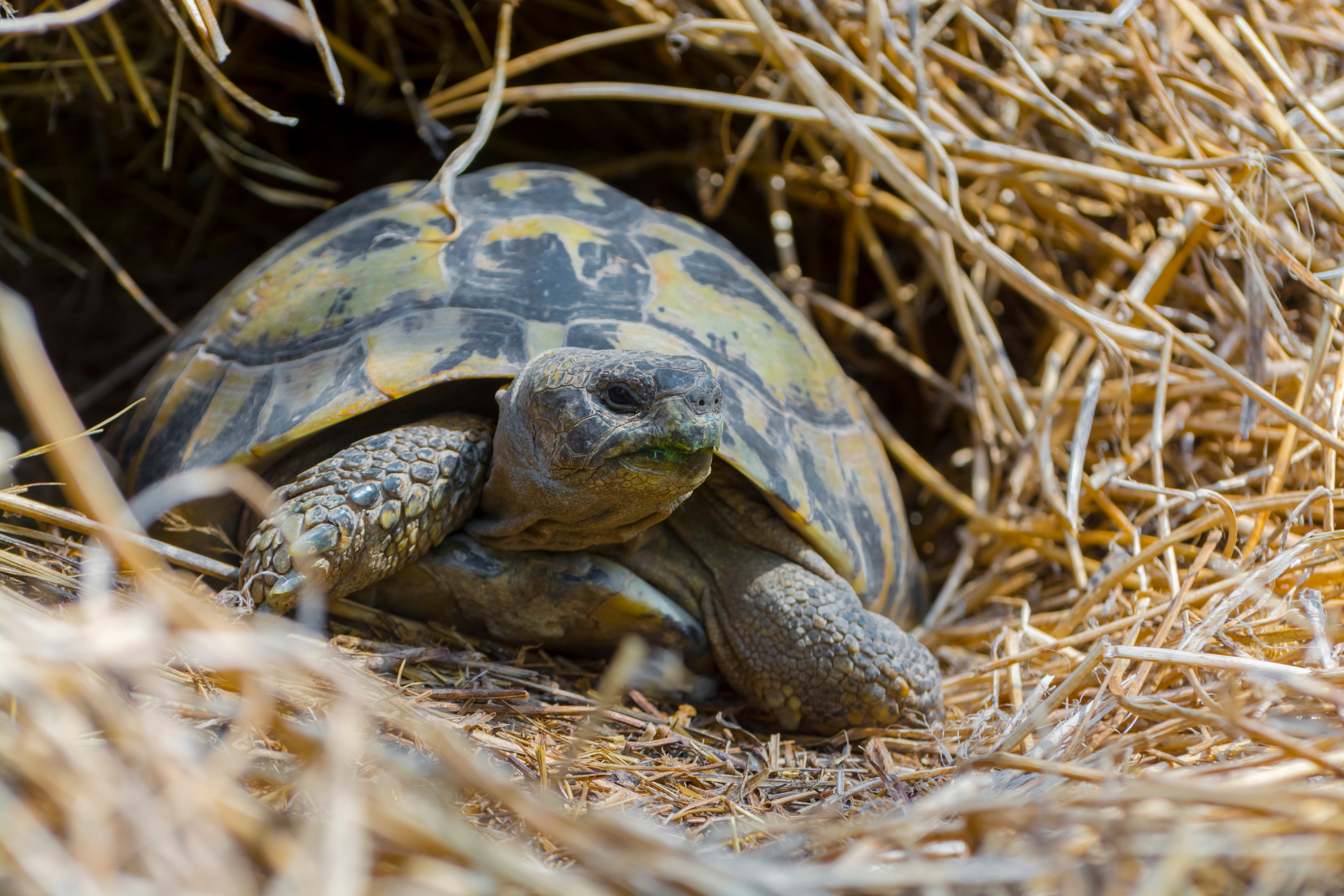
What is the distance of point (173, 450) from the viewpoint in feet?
7.64

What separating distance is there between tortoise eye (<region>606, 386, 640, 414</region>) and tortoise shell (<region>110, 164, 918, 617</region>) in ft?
0.95

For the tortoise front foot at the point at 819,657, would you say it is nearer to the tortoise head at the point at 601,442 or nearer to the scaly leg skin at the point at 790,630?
the scaly leg skin at the point at 790,630

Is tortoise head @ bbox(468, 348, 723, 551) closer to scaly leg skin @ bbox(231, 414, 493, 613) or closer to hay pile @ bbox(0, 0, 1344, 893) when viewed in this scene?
scaly leg skin @ bbox(231, 414, 493, 613)

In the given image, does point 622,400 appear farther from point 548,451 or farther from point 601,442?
point 548,451

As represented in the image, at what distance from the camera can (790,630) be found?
2.13m

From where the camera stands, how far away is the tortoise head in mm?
1750

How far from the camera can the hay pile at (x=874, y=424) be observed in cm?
93

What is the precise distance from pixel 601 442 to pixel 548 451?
153mm

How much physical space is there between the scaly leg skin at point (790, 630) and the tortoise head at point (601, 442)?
0.34 meters

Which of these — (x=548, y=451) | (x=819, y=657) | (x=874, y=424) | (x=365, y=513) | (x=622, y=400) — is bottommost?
(x=819, y=657)

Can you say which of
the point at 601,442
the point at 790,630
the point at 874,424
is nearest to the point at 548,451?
the point at 601,442

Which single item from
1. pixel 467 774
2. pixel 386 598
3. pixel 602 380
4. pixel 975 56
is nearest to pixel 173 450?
pixel 386 598

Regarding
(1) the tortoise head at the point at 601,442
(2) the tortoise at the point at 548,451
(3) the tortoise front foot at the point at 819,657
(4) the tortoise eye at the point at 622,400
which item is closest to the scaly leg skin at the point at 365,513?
(2) the tortoise at the point at 548,451

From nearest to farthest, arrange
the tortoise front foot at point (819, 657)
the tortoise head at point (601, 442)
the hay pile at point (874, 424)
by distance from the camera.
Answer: the hay pile at point (874, 424)
the tortoise head at point (601, 442)
the tortoise front foot at point (819, 657)
